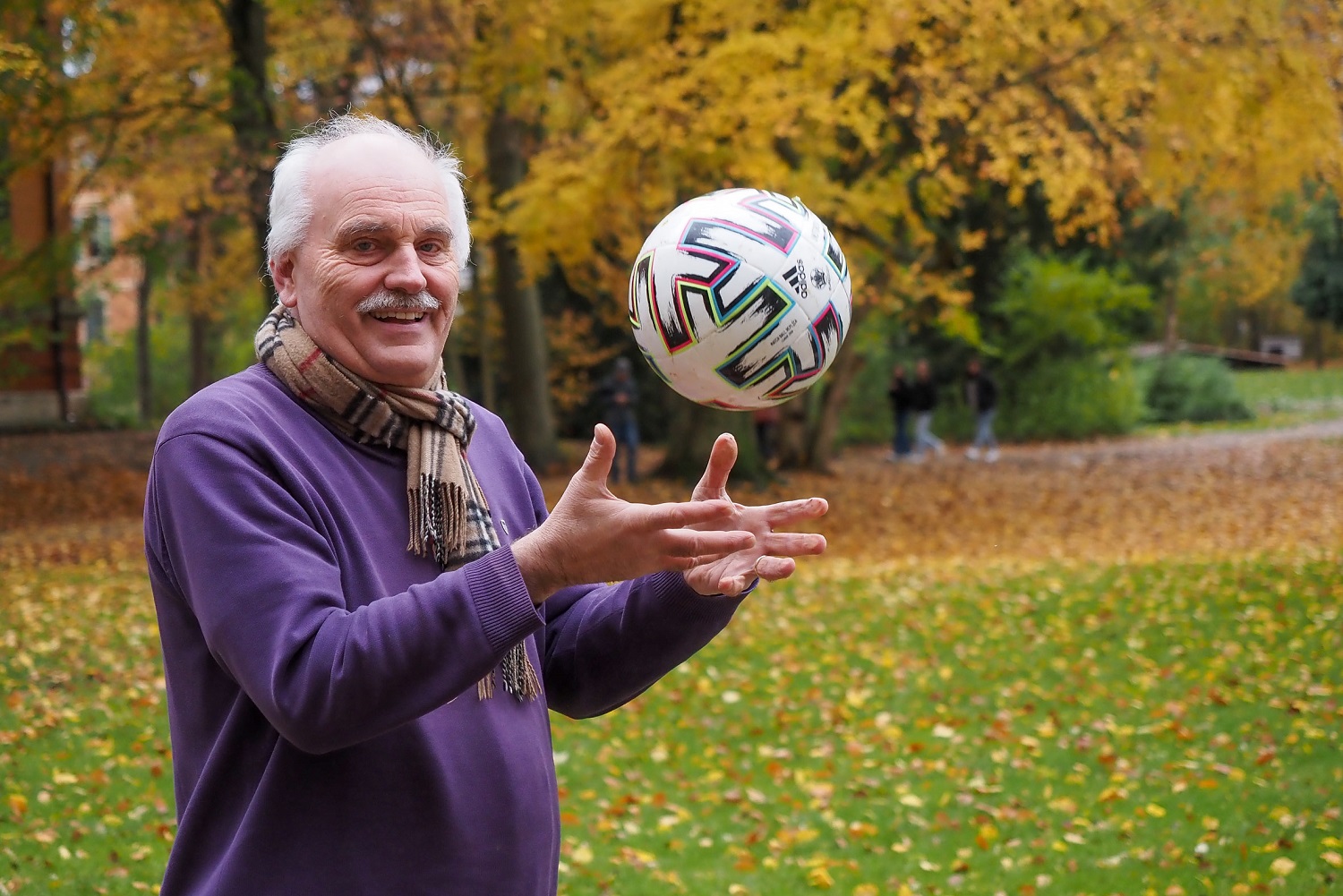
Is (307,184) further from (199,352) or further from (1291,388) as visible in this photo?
(1291,388)

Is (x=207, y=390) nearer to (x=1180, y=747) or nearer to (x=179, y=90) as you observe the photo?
(x=1180, y=747)

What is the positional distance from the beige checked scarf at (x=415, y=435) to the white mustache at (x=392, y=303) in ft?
0.36

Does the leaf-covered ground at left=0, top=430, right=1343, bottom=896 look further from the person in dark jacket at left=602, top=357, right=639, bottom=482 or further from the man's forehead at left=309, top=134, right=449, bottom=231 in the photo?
the person in dark jacket at left=602, top=357, right=639, bottom=482

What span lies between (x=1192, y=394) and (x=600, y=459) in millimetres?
33809

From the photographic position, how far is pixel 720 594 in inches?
94.7

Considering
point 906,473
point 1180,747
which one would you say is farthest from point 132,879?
point 906,473

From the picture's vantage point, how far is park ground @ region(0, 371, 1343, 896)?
Result: 18.2ft

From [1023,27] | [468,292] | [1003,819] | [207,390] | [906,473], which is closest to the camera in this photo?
[207,390]

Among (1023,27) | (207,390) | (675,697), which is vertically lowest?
(675,697)

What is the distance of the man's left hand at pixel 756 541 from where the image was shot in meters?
2.21

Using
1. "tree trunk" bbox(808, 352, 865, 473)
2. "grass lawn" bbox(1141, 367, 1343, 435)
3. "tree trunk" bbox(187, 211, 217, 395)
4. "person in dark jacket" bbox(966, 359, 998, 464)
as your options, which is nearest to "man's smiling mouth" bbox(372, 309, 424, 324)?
"tree trunk" bbox(808, 352, 865, 473)

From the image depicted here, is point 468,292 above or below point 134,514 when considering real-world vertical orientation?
above

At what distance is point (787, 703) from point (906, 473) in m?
14.2

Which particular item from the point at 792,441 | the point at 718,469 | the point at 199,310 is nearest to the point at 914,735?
the point at 718,469
